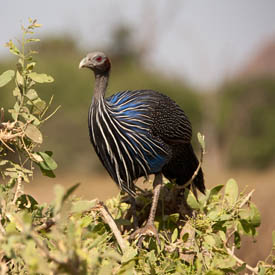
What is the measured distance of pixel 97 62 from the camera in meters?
3.72

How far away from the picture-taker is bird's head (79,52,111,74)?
3.69 meters

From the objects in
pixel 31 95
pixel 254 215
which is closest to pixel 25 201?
pixel 31 95

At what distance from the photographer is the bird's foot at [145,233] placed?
10.4 ft

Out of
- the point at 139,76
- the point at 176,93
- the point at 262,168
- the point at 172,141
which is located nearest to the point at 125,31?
the point at 139,76

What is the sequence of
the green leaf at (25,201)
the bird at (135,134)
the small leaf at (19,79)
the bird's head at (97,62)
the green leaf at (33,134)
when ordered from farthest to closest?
the bird's head at (97,62), the bird at (135,134), the green leaf at (25,201), the small leaf at (19,79), the green leaf at (33,134)

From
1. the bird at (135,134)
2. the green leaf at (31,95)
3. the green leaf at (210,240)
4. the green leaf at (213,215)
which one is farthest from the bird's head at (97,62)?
the green leaf at (210,240)

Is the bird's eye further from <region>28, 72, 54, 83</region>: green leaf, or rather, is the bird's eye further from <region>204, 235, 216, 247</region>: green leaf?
<region>204, 235, 216, 247</region>: green leaf

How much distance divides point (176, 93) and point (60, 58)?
5.29 m

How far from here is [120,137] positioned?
3.50 meters

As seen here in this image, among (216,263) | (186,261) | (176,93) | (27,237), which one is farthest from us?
(176,93)

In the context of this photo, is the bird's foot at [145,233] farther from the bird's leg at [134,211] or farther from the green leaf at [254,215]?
the green leaf at [254,215]

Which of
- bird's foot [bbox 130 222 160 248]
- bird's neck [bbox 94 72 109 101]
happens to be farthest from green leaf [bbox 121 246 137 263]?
bird's neck [bbox 94 72 109 101]

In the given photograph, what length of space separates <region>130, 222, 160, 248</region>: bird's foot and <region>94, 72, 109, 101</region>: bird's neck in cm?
83

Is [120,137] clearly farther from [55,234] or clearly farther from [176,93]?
[176,93]
